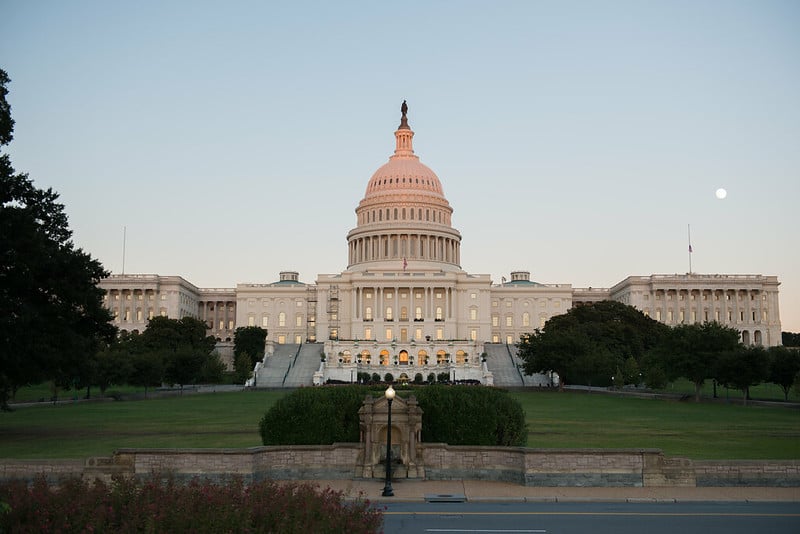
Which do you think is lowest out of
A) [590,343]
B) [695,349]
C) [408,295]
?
[695,349]

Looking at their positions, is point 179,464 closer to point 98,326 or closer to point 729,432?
point 98,326

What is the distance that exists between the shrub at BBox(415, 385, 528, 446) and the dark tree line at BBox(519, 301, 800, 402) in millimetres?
38687

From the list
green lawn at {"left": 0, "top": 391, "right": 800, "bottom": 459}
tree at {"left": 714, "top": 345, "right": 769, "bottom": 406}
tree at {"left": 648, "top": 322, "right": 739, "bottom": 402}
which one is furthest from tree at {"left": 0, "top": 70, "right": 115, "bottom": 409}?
tree at {"left": 648, "top": 322, "right": 739, "bottom": 402}

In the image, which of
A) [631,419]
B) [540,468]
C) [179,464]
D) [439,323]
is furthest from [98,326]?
[439,323]

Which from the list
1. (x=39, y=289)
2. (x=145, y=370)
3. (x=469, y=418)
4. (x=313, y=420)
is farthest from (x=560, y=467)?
(x=145, y=370)

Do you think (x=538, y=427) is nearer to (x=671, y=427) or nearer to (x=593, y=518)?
(x=671, y=427)

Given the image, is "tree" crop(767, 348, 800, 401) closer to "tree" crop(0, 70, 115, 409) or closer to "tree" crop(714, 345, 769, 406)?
"tree" crop(714, 345, 769, 406)

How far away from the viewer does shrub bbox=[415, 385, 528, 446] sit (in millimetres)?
30078

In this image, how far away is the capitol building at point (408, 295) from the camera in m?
146

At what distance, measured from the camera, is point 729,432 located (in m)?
42.2

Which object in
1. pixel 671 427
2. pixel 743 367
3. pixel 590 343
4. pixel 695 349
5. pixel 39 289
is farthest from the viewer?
pixel 590 343

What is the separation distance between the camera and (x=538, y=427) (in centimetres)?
4494

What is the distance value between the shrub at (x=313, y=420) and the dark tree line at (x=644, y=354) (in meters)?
42.9

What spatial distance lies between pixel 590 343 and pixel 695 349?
23.8 metres
